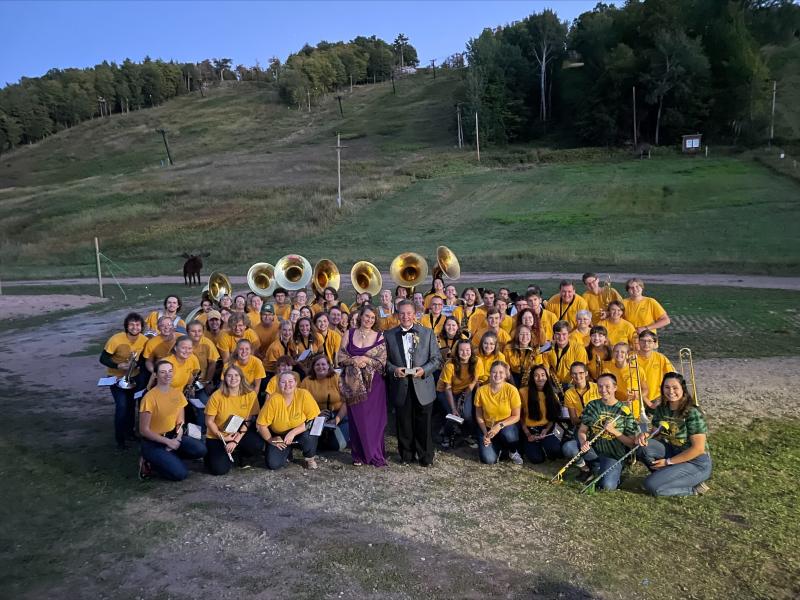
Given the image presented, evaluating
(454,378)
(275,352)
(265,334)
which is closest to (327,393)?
(275,352)

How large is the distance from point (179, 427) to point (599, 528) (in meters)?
4.40

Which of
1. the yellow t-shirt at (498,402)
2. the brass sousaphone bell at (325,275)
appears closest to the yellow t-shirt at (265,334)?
the yellow t-shirt at (498,402)

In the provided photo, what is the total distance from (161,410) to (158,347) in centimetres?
164

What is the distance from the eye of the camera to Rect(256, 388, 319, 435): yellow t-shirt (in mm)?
7277

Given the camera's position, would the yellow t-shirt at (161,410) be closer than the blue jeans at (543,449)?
Yes

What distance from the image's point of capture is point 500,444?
756 cm

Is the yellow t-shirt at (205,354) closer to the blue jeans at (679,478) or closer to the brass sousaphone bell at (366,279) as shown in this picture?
the blue jeans at (679,478)

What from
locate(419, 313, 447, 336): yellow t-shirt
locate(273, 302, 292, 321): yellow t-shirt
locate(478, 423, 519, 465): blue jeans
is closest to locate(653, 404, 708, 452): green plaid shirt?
locate(478, 423, 519, 465): blue jeans

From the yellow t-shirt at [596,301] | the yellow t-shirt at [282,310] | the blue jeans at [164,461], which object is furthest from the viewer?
the yellow t-shirt at [282,310]

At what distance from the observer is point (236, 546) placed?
5527 millimetres

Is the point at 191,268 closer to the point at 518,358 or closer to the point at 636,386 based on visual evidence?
the point at 518,358

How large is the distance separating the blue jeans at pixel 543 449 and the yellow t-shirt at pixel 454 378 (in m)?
1.15

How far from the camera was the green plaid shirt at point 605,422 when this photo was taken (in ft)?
22.4

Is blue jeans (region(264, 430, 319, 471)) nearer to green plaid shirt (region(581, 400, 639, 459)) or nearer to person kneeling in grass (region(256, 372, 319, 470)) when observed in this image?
person kneeling in grass (region(256, 372, 319, 470))
